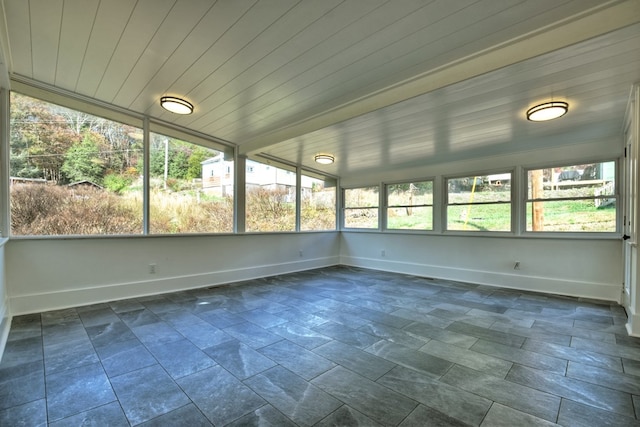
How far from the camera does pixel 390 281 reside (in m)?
5.00

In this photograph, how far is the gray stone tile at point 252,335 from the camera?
2475 millimetres

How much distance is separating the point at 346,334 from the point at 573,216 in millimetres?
4061

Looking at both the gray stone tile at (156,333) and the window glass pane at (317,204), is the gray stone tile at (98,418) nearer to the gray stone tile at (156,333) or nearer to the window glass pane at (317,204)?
the gray stone tile at (156,333)

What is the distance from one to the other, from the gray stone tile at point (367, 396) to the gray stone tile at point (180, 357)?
893mm

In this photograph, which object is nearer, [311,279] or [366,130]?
[366,130]

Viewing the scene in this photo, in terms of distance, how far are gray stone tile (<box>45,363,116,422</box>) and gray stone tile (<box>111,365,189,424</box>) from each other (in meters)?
0.07

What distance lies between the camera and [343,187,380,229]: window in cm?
646

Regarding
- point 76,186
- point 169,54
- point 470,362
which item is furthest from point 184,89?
point 470,362

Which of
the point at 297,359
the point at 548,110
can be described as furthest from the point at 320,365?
the point at 548,110

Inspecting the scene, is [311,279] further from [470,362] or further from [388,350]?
[470,362]

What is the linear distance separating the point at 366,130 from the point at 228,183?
2.56 m

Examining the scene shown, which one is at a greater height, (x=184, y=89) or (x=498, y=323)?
(x=184, y=89)

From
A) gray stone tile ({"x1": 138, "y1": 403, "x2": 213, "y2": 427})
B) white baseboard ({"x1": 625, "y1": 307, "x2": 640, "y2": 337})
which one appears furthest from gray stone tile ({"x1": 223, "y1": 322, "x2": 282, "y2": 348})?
white baseboard ({"x1": 625, "y1": 307, "x2": 640, "y2": 337})

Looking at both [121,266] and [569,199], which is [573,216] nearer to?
[569,199]
